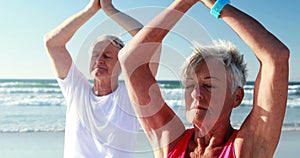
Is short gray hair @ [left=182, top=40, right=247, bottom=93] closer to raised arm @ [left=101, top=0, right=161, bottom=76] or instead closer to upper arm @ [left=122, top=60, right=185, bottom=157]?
upper arm @ [left=122, top=60, right=185, bottom=157]

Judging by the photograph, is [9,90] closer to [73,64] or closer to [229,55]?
[73,64]

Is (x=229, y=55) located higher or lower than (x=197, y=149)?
higher

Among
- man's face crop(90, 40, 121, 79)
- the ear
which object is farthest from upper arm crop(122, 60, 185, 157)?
man's face crop(90, 40, 121, 79)

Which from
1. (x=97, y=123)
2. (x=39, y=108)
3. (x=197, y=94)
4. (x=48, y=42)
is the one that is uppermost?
(x=197, y=94)

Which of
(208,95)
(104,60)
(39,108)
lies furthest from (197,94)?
(39,108)

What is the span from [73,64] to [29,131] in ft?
21.0

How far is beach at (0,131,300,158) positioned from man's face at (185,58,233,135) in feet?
12.5

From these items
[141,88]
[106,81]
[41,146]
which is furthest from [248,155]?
[41,146]

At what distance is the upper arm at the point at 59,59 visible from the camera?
8.89 ft

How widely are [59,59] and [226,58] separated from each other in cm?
128

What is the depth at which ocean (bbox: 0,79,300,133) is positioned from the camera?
9477mm

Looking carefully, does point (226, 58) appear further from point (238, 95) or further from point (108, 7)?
point (108, 7)

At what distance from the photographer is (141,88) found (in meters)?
1.83

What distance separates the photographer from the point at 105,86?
9.02 ft
